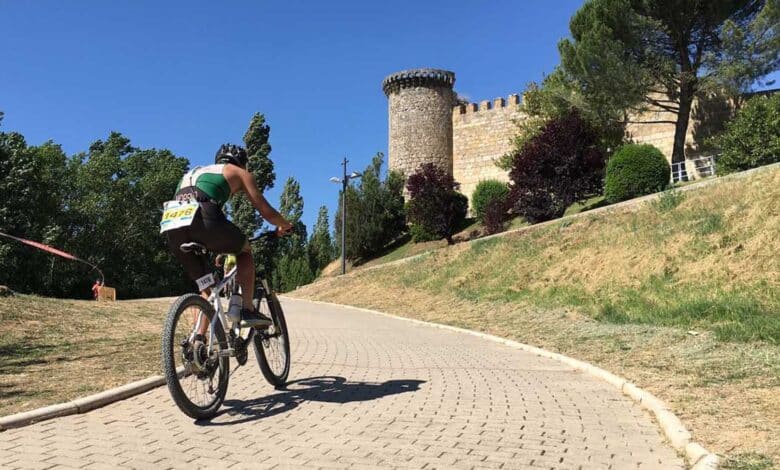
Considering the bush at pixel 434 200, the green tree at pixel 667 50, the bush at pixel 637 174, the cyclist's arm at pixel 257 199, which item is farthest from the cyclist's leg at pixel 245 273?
the bush at pixel 434 200

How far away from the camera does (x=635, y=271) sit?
36.3 feet

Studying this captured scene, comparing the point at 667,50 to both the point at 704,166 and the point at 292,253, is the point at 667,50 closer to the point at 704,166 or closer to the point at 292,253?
the point at 704,166

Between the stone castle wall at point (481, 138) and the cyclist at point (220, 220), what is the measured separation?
124 feet

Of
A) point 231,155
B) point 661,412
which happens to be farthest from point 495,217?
point 231,155

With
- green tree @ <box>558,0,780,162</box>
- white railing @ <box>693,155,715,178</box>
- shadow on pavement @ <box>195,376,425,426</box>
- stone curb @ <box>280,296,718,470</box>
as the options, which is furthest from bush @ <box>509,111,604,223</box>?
shadow on pavement @ <box>195,376,425,426</box>

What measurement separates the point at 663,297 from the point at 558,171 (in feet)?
55.3

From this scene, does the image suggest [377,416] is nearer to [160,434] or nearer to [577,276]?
[160,434]

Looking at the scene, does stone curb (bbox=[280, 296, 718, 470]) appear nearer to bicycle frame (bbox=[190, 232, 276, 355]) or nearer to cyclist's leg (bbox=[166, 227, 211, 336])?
bicycle frame (bbox=[190, 232, 276, 355])

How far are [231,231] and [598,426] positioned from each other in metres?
2.98

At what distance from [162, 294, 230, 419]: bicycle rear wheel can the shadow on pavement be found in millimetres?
148

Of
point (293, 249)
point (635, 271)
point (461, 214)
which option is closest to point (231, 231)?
point (635, 271)

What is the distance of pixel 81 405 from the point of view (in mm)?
4125

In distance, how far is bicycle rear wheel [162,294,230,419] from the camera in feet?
→ 12.4

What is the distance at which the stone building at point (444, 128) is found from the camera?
1667 inches
